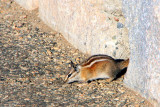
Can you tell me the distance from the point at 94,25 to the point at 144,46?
1.68m

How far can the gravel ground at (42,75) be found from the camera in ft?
16.7

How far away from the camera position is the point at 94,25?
6324mm

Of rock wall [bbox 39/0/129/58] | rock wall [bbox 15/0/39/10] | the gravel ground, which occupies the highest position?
rock wall [bbox 15/0/39/10]

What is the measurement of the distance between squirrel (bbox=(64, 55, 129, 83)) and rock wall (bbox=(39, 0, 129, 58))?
1.14 ft

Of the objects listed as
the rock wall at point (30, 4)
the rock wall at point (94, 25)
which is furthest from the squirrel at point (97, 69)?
the rock wall at point (30, 4)

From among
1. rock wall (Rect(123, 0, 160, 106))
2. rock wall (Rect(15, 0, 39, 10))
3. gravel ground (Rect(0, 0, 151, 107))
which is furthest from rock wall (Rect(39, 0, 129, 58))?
rock wall (Rect(15, 0, 39, 10))

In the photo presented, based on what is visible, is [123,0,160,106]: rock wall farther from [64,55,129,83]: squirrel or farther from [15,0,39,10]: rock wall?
[15,0,39,10]: rock wall

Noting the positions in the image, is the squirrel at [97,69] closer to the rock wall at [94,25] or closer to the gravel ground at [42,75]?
the gravel ground at [42,75]

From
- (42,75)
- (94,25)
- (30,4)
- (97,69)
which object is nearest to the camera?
(97,69)

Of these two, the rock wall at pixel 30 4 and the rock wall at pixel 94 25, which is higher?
the rock wall at pixel 30 4

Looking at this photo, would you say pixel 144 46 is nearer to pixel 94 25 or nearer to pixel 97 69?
pixel 97 69

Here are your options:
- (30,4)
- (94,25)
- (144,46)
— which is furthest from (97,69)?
(30,4)

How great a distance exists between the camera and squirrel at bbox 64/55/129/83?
569cm

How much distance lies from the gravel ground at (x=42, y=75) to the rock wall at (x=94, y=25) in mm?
298
